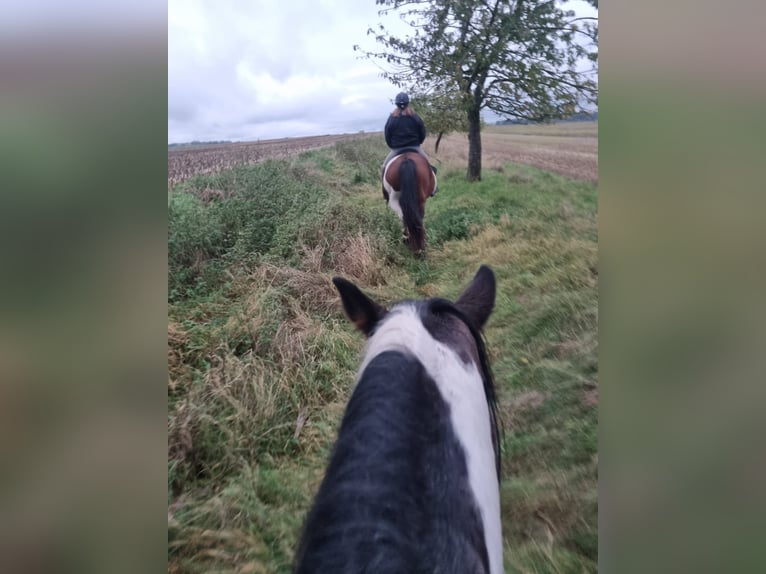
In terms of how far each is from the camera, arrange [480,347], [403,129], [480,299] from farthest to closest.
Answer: [403,129] → [480,299] → [480,347]

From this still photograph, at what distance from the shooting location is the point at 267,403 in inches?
79.0

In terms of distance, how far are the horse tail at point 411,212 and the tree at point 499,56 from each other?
0.42 metres

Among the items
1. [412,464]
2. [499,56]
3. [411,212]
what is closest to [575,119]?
[499,56]

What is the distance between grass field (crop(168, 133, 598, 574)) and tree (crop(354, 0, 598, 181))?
271 millimetres

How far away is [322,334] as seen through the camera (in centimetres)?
210

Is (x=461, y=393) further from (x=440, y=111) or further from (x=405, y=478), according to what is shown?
(x=440, y=111)

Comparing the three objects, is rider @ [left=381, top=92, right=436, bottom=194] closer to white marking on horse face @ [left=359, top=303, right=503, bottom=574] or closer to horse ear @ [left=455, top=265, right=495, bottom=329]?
horse ear @ [left=455, top=265, right=495, bottom=329]

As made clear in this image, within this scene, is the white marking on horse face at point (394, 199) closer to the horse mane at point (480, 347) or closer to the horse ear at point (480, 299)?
the horse ear at point (480, 299)

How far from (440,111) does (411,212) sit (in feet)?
1.66

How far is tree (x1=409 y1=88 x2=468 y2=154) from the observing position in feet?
7.27
